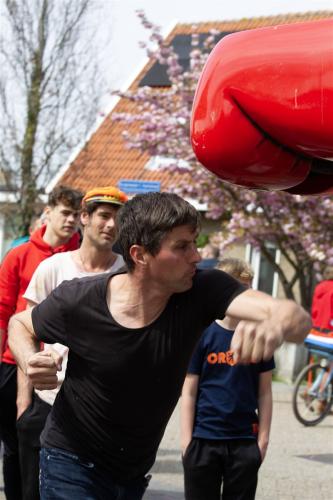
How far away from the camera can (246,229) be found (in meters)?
15.6

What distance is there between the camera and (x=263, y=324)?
300 centimetres

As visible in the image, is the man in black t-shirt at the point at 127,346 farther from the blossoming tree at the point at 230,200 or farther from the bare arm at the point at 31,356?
the blossoming tree at the point at 230,200

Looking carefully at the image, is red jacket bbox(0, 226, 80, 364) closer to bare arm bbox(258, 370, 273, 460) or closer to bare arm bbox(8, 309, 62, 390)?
bare arm bbox(258, 370, 273, 460)

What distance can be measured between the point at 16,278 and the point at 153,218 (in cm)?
228

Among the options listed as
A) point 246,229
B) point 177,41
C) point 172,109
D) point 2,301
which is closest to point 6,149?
point 177,41

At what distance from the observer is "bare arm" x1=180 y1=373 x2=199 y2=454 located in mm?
4918

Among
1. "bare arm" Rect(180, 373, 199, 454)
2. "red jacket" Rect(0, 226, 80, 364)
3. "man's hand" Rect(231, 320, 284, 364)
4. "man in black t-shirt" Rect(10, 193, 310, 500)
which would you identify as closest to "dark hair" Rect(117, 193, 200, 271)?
"man in black t-shirt" Rect(10, 193, 310, 500)

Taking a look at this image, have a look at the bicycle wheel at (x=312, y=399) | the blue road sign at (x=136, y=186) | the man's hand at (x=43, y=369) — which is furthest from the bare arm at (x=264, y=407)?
the blue road sign at (x=136, y=186)

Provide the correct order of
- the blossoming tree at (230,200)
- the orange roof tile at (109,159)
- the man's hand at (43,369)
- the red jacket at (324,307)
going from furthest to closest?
1. the orange roof tile at (109,159)
2. the blossoming tree at (230,200)
3. the red jacket at (324,307)
4. the man's hand at (43,369)

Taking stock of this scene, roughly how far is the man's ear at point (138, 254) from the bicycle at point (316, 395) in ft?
25.0

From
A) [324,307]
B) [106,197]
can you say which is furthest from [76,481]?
[324,307]

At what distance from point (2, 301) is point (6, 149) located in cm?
1784

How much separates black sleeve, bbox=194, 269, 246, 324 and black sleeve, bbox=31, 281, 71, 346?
472 mm

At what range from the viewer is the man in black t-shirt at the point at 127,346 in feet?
11.9
